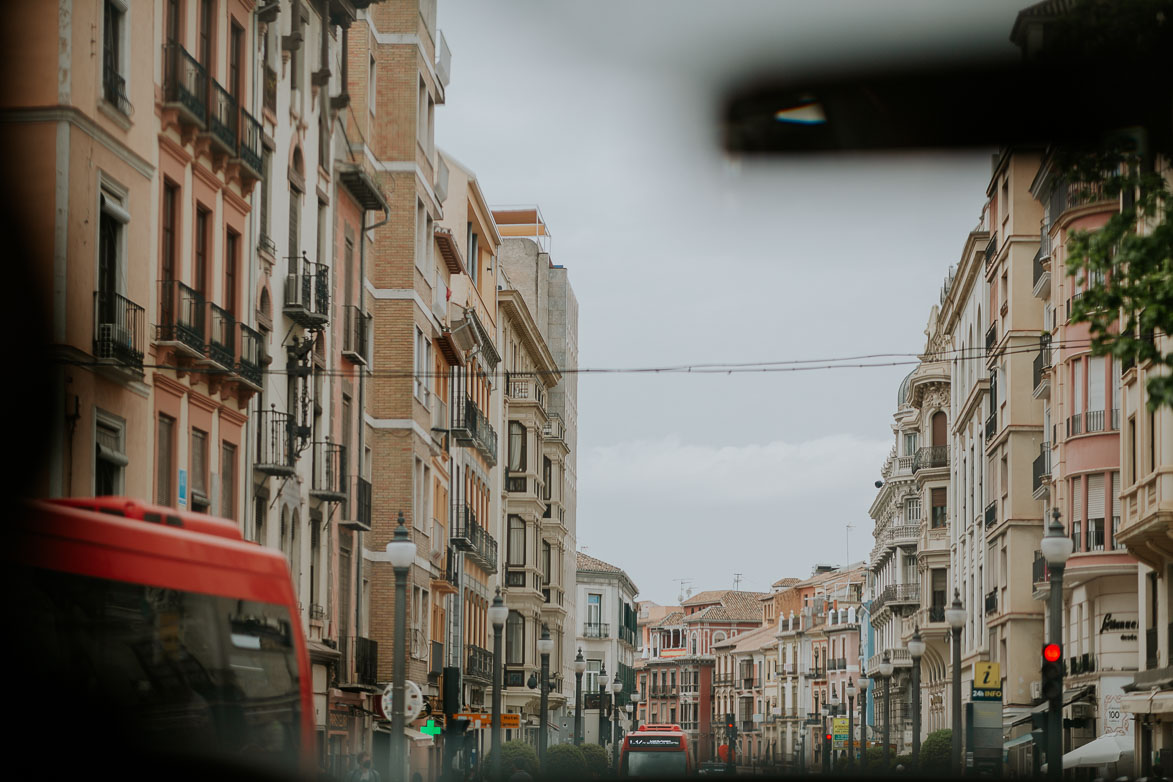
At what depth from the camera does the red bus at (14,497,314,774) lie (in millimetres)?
7406

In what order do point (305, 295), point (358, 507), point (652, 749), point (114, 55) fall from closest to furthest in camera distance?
point (114, 55) → point (305, 295) → point (358, 507) → point (652, 749)

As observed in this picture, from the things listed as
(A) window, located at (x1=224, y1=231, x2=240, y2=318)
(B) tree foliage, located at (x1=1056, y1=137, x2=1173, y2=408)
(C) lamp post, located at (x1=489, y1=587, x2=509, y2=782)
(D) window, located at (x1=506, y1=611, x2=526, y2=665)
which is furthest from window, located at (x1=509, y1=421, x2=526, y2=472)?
(B) tree foliage, located at (x1=1056, y1=137, x2=1173, y2=408)

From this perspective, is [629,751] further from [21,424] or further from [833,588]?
[833,588]

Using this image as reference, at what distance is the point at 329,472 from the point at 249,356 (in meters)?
8.12

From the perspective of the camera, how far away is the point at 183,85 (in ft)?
89.4

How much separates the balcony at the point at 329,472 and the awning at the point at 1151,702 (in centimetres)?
1832

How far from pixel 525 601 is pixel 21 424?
79.7m

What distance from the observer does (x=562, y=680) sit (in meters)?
101

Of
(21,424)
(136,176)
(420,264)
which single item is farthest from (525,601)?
(21,424)

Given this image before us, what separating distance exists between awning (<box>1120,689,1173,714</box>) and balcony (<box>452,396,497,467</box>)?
25836 mm

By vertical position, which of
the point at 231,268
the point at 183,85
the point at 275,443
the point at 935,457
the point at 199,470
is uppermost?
the point at 183,85

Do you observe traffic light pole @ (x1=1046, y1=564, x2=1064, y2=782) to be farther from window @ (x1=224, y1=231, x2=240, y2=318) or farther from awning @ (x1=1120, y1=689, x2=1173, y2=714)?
window @ (x1=224, y1=231, x2=240, y2=318)

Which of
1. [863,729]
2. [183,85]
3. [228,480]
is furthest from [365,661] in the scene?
[863,729]

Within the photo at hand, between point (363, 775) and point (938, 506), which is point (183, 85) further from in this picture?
point (938, 506)
